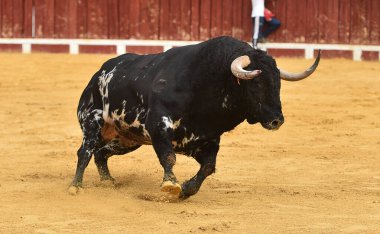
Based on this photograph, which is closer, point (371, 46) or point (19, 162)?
point (19, 162)

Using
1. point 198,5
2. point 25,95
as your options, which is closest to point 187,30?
point 198,5

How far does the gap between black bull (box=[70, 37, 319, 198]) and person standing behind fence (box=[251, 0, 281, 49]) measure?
26.1 feet

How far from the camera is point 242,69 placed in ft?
21.9

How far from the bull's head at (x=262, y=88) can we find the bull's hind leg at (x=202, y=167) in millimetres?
524

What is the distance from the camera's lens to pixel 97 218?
20.7 feet

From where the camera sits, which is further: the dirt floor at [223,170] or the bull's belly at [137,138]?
the bull's belly at [137,138]

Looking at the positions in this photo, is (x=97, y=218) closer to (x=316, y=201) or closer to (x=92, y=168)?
(x=316, y=201)

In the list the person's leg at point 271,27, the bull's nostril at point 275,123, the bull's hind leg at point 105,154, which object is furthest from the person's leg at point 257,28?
the bull's nostril at point 275,123

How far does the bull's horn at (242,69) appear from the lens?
6.57 metres

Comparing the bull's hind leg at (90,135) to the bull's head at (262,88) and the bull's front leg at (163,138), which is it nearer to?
the bull's front leg at (163,138)

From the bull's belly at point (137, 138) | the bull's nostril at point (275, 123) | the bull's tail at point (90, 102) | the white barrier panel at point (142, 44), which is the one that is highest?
the bull's nostril at point (275, 123)

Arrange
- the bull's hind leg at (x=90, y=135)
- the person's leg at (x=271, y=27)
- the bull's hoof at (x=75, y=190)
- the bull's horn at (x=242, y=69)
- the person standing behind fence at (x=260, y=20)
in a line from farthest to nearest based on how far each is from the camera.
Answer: the person's leg at (x=271, y=27), the person standing behind fence at (x=260, y=20), the bull's hind leg at (x=90, y=135), the bull's hoof at (x=75, y=190), the bull's horn at (x=242, y=69)

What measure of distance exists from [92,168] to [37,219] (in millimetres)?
2535

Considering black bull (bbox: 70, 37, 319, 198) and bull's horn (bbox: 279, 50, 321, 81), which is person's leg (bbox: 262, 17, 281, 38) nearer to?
black bull (bbox: 70, 37, 319, 198)
